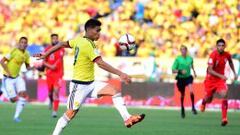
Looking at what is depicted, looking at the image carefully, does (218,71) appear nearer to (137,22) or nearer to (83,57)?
(83,57)

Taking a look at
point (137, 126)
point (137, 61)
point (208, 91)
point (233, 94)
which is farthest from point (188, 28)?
point (137, 126)

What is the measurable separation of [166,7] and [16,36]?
7.20 m

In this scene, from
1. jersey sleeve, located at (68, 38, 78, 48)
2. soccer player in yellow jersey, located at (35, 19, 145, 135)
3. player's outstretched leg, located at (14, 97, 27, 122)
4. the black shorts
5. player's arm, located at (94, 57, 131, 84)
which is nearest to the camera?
player's arm, located at (94, 57, 131, 84)

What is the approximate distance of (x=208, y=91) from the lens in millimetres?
21172

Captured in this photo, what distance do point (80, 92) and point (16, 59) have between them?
7867mm

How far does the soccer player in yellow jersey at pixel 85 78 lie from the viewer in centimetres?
1330

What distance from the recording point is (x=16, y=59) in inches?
832

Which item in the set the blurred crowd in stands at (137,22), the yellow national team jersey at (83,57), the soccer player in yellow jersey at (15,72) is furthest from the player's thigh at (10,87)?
the blurred crowd in stands at (137,22)

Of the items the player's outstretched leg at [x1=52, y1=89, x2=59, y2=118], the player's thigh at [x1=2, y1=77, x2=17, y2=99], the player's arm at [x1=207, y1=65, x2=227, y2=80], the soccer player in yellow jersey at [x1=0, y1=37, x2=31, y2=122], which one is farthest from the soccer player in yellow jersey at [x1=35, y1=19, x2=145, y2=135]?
the player's outstretched leg at [x1=52, y1=89, x2=59, y2=118]

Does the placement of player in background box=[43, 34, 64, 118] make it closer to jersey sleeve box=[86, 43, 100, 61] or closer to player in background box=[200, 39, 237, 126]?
player in background box=[200, 39, 237, 126]

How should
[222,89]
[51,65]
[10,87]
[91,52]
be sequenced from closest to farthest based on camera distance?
1. [91,52]
2. [222,89]
3. [10,87]
4. [51,65]

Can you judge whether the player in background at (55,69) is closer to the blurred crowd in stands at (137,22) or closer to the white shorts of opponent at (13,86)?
the white shorts of opponent at (13,86)

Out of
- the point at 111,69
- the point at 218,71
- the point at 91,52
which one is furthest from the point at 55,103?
the point at 111,69

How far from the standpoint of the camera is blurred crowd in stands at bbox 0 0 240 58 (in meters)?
32.6
